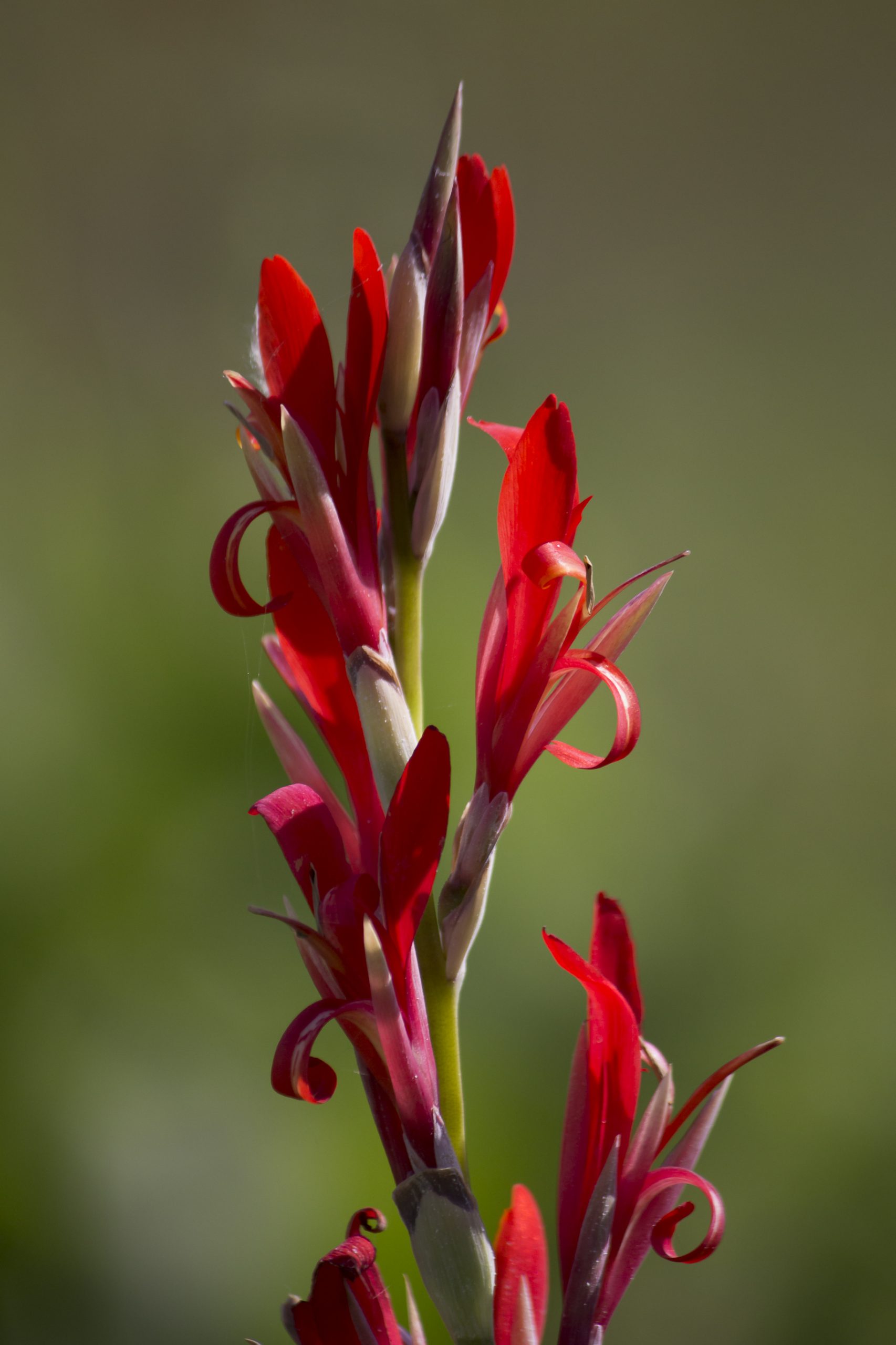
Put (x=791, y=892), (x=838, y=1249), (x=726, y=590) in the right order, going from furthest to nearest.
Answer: (x=726, y=590)
(x=791, y=892)
(x=838, y=1249)

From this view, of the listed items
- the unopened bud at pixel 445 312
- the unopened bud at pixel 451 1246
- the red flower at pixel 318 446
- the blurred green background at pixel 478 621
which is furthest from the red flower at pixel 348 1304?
the blurred green background at pixel 478 621

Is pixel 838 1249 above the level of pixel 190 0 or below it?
below

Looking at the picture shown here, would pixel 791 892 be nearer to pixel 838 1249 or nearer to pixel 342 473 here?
pixel 838 1249

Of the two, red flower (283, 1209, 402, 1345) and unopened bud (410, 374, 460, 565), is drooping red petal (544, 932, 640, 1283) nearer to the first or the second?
red flower (283, 1209, 402, 1345)

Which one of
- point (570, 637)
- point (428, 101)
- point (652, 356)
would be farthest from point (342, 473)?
point (428, 101)

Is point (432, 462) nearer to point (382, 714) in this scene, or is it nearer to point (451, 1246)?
point (382, 714)

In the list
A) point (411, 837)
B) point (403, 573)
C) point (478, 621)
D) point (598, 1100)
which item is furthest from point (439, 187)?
point (478, 621)
